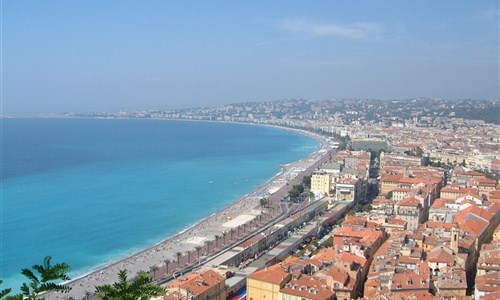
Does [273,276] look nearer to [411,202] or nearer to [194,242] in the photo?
[194,242]

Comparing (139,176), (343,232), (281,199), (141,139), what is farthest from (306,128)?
(343,232)

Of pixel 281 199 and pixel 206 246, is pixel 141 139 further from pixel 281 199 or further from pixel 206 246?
pixel 206 246

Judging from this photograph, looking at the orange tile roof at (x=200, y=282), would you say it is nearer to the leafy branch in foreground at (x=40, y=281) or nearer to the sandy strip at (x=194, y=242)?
the sandy strip at (x=194, y=242)

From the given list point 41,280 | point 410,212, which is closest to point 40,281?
point 41,280

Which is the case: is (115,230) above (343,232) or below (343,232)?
below

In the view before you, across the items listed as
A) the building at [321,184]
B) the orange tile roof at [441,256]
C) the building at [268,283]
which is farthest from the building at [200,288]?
the building at [321,184]
